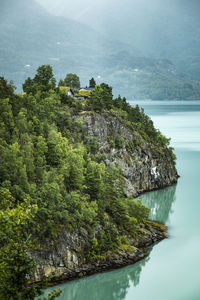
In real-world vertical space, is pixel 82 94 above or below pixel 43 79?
below

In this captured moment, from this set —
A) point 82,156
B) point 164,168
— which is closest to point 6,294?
point 82,156

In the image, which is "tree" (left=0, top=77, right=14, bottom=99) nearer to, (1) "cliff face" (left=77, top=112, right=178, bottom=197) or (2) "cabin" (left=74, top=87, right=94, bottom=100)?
(1) "cliff face" (left=77, top=112, right=178, bottom=197)

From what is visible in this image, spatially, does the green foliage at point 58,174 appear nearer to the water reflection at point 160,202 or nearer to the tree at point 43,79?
the tree at point 43,79

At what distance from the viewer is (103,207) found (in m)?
37.1

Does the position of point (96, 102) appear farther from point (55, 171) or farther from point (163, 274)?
point (163, 274)

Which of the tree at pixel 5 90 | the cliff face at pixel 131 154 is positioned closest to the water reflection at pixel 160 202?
the cliff face at pixel 131 154

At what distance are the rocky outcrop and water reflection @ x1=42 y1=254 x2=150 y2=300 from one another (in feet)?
1.69

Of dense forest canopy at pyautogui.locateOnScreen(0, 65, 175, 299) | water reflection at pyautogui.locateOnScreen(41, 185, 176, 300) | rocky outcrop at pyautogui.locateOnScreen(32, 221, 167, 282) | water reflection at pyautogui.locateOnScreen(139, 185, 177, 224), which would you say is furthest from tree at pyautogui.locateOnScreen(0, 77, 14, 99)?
water reflection at pyautogui.locateOnScreen(41, 185, 176, 300)

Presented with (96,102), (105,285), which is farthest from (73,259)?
(96,102)

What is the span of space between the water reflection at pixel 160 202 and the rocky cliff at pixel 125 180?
1.29 meters

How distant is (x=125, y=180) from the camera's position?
5122 centimetres

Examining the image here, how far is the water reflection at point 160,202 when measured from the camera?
48.9 metres

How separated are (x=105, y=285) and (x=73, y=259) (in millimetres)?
3851

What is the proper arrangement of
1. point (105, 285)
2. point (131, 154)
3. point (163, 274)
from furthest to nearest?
point (131, 154) < point (163, 274) < point (105, 285)
